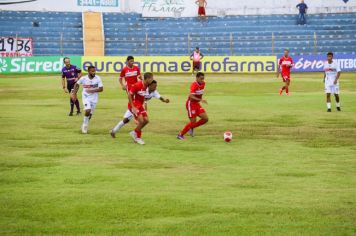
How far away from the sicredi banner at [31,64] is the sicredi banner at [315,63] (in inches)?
644

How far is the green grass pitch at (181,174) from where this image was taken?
12.2 metres

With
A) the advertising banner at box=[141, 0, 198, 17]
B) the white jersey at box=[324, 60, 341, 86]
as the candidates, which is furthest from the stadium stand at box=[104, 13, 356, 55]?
the white jersey at box=[324, 60, 341, 86]

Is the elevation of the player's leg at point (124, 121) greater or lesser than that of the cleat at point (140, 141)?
greater

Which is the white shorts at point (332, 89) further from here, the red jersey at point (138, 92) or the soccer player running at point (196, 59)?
the soccer player running at point (196, 59)

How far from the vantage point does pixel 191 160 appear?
1856 centimetres

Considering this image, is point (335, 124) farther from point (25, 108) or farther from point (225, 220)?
point (225, 220)

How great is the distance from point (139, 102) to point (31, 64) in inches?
1429

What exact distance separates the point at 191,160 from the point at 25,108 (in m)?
15.3

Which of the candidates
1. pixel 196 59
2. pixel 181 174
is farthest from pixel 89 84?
pixel 196 59

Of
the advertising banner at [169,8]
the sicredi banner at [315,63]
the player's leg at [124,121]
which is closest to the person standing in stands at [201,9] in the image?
the advertising banner at [169,8]

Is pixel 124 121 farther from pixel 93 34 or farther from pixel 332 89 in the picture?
pixel 93 34

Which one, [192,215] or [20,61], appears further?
[20,61]

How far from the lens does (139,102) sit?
2202 centimetres

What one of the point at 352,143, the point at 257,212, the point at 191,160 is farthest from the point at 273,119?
the point at 257,212
